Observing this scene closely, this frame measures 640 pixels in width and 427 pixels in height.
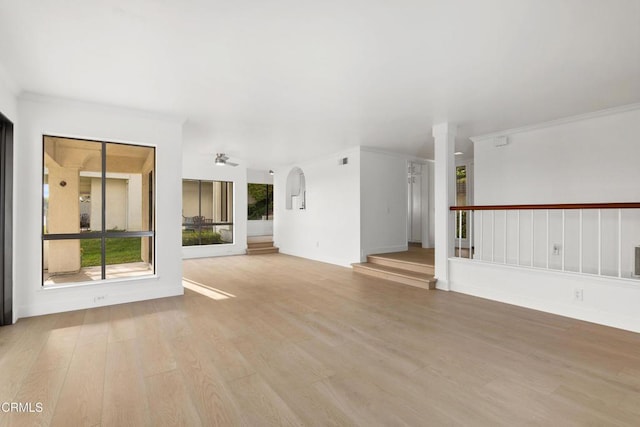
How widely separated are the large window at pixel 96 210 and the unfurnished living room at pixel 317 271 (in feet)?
0.09

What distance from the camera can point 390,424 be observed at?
5.77 ft

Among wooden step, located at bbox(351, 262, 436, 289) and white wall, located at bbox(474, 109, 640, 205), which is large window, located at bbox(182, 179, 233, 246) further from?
white wall, located at bbox(474, 109, 640, 205)

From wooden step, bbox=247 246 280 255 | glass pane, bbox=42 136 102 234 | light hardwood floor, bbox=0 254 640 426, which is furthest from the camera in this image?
wooden step, bbox=247 246 280 255

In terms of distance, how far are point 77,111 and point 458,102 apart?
4.92 metres

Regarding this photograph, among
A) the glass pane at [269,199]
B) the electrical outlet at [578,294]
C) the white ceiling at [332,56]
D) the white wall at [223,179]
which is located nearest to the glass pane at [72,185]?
the white ceiling at [332,56]

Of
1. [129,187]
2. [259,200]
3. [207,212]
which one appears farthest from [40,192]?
[259,200]

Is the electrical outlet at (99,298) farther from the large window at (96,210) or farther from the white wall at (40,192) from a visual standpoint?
the large window at (96,210)

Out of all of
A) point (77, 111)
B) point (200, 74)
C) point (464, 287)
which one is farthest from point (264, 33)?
point (464, 287)

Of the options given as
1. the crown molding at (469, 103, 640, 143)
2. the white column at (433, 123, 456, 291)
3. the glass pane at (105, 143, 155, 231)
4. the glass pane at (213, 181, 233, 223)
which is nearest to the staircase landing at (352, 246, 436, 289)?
the white column at (433, 123, 456, 291)

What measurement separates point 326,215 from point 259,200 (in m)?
5.45

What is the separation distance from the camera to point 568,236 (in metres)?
4.69

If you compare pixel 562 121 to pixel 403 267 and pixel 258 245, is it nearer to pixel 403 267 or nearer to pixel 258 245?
pixel 403 267

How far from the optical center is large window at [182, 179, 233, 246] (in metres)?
8.37

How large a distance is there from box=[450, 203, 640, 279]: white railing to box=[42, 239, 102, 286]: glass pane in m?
5.21
